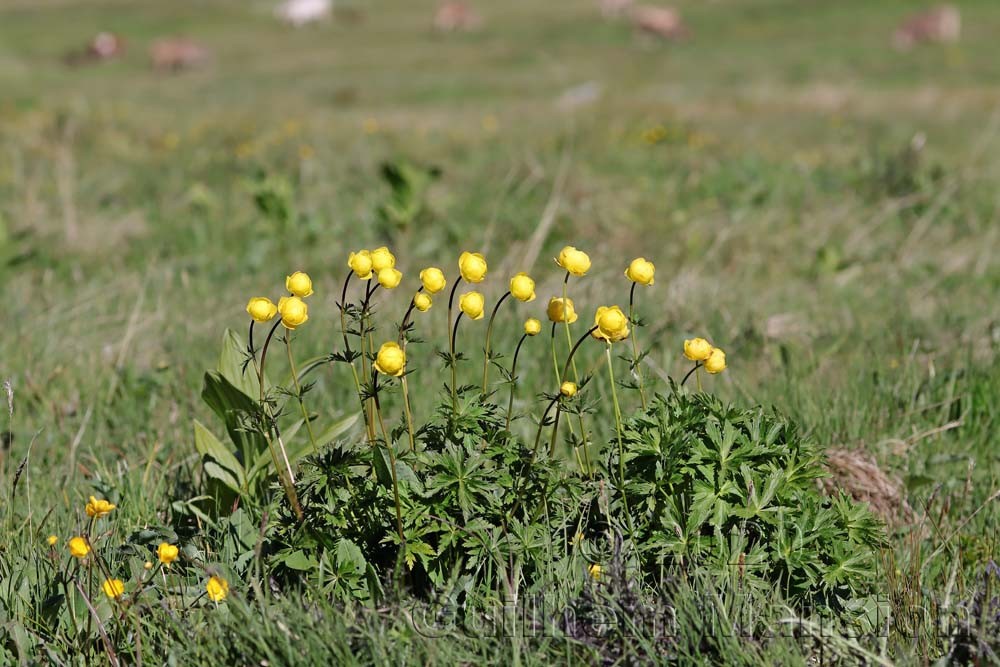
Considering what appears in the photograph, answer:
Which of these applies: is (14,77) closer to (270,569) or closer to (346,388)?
(346,388)

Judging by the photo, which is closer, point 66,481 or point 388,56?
point 66,481

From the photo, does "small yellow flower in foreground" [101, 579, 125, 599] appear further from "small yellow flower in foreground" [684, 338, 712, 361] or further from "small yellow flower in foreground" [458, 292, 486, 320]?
"small yellow flower in foreground" [684, 338, 712, 361]

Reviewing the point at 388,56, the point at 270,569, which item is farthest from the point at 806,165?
the point at 388,56

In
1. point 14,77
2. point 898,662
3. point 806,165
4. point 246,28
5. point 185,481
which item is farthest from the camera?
point 246,28

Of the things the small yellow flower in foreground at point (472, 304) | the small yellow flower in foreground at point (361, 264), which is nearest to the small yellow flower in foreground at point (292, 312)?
the small yellow flower in foreground at point (361, 264)

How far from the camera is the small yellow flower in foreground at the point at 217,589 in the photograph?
5.99 feet

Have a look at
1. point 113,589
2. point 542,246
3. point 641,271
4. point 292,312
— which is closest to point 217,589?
point 113,589

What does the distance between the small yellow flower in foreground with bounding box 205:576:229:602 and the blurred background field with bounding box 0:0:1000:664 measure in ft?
1.86

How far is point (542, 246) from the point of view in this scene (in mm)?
5020

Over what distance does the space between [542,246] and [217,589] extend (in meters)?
3.42

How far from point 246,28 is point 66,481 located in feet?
112

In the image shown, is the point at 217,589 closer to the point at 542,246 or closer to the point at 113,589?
the point at 113,589

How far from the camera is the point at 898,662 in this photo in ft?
Answer: 5.62

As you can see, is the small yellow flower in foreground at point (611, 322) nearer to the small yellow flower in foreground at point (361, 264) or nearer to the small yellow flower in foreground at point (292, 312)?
the small yellow flower in foreground at point (361, 264)
